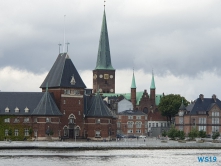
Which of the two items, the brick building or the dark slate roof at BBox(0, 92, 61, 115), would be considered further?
the brick building

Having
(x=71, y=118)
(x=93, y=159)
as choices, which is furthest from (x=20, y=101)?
(x=93, y=159)

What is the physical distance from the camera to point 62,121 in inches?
5979

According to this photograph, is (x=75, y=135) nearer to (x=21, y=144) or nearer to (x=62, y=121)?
(x=62, y=121)

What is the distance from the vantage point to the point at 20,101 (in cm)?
15012

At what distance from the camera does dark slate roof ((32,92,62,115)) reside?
486 ft

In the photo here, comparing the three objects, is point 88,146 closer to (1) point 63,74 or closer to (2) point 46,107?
(2) point 46,107

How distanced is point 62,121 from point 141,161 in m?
51.4

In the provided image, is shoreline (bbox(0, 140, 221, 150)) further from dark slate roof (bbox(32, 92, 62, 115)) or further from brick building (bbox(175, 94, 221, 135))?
brick building (bbox(175, 94, 221, 135))

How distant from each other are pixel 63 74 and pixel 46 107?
7.72 m

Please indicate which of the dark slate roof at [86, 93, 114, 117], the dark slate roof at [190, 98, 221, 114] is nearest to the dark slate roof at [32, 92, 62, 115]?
the dark slate roof at [86, 93, 114, 117]

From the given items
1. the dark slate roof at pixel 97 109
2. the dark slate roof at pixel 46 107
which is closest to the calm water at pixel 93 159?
the dark slate roof at pixel 46 107

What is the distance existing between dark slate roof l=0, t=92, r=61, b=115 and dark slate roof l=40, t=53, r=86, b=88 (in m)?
3.67

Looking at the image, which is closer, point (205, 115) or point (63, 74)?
point (63, 74)

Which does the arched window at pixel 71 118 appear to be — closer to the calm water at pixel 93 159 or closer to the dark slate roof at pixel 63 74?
the dark slate roof at pixel 63 74
